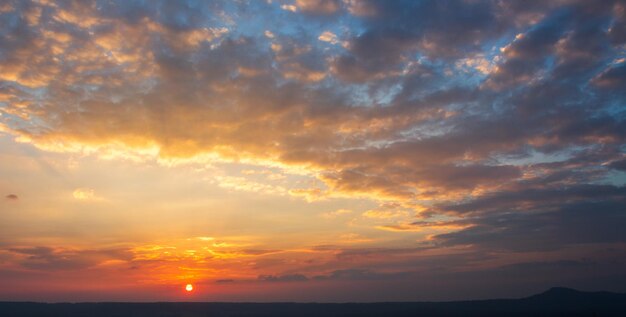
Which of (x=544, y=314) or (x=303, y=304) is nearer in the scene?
(x=544, y=314)

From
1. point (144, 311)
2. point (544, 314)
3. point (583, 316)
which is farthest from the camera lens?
point (144, 311)

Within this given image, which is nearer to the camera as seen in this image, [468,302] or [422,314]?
[422,314]

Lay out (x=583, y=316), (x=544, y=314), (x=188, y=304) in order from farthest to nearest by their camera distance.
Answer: (x=188, y=304)
(x=544, y=314)
(x=583, y=316)

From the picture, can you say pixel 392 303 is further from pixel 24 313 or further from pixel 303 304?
pixel 24 313

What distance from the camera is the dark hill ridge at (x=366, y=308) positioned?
13975 cm

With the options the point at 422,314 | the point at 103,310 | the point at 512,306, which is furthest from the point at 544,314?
the point at 103,310

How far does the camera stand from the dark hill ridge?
140 meters

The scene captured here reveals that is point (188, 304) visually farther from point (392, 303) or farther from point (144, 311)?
point (392, 303)

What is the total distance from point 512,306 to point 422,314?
49.2 meters

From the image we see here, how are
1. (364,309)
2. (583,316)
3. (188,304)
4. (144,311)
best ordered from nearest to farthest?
1. (583,316)
2. (144,311)
3. (188,304)
4. (364,309)

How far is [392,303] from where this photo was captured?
185375 millimetres

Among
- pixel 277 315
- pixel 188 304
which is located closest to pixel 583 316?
pixel 277 315

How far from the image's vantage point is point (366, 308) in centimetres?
17200

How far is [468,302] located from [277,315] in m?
77.2
